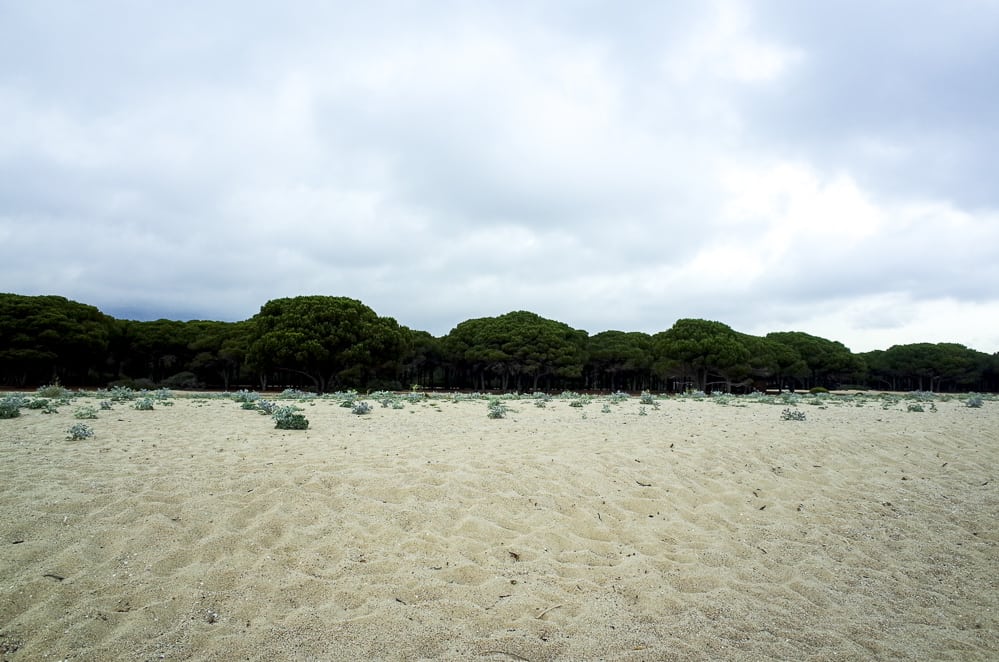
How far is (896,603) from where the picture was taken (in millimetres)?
5199

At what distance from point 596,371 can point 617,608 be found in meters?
61.9

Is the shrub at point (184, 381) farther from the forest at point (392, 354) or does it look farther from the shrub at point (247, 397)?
the shrub at point (247, 397)

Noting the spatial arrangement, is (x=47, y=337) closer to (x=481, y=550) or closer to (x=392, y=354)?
(x=392, y=354)

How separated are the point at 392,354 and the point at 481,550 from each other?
3755 centimetres

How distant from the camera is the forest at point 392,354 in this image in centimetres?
3872

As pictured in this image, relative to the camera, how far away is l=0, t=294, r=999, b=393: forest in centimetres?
3872

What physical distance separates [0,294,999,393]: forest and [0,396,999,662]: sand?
97.6 feet

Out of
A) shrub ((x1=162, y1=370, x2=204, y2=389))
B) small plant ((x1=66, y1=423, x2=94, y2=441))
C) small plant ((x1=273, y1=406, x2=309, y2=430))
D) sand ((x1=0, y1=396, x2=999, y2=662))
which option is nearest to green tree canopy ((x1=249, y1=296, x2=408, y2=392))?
shrub ((x1=162, y1=370, x2=204, y2=389))

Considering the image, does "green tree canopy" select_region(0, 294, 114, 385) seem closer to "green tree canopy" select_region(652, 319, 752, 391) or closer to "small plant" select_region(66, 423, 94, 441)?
"small plant" select_region(66, 423, 94, 441)

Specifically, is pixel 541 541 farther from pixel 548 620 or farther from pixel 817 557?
pixel 817 557

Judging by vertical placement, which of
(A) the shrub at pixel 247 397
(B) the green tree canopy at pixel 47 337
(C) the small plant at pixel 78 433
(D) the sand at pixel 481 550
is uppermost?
(B) the green tree canopy at pixel 47 337

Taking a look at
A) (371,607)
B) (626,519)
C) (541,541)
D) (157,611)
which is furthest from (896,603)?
(157,611)

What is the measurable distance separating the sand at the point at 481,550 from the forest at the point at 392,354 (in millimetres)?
29758

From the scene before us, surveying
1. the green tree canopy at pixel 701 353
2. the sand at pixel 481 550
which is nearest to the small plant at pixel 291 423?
the sand at pixel 481 550
